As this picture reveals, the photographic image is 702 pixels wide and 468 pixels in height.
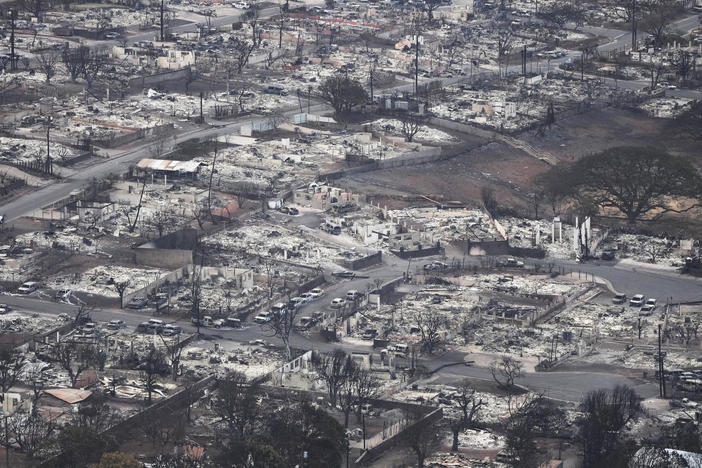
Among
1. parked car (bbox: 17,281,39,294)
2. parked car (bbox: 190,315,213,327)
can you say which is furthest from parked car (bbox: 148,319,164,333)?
parked car (bbox: 17,281,39,294)

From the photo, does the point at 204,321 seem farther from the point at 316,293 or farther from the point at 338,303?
the point at 316,293

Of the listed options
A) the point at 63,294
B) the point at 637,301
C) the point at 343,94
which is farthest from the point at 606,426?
the point at 343,94

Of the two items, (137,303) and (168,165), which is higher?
(168,165)

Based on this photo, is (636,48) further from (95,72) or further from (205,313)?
(205,313)

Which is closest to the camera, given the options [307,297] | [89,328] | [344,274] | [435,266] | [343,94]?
[89,328]

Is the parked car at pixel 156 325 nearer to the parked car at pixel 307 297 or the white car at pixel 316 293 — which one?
the parked car at pixel 307 297
